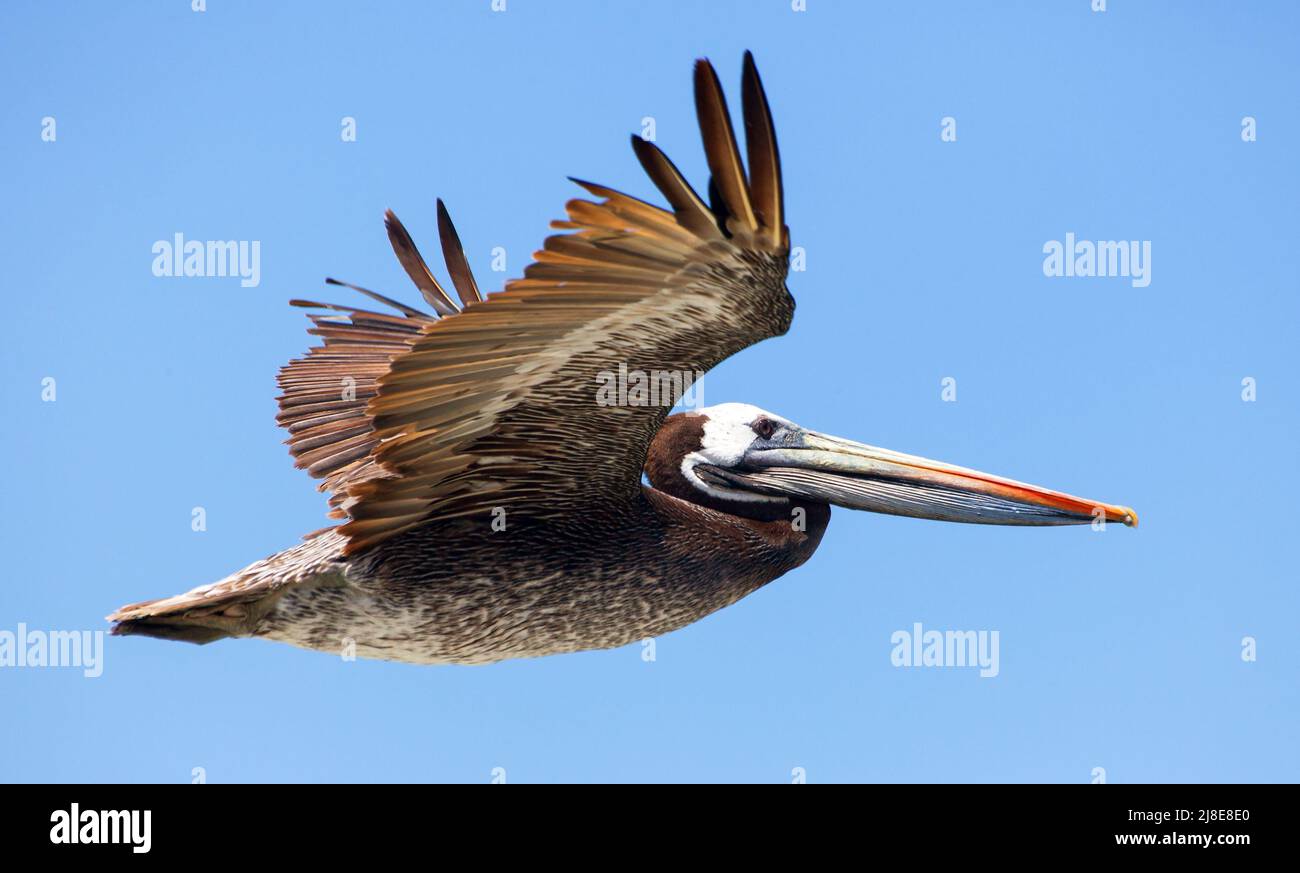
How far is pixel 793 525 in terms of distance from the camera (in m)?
8.11

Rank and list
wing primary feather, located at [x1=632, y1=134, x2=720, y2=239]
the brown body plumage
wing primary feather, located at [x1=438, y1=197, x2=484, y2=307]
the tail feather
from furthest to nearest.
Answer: wing primary feather, located at [x1=438, y1=197, x2=484, y2=307] < the tail feather < the brown body plumage < wing primary feather, located at [x1=632, y1=134, x2=720, y2=239]

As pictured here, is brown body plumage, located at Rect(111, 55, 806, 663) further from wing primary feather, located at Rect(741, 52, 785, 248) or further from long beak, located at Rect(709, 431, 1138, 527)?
long beak, located at Rect(709, 431, 1138, 527)

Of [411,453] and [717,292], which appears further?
[411,453]

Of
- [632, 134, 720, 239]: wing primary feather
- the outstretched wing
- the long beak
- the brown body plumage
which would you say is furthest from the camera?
the long beak

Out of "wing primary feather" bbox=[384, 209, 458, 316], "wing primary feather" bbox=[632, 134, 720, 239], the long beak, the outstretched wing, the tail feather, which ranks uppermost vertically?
"wing primary feather" bbox=[384, 209, 458, 316]

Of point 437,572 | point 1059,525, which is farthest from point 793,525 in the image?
point 437,572

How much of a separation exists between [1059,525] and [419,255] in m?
3.95

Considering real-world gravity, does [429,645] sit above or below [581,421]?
below

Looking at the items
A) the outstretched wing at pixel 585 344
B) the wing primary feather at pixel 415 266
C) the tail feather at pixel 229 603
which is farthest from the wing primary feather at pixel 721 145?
the wing primary feather at pixel 415 266

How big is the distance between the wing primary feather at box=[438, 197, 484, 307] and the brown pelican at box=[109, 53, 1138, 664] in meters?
0.01

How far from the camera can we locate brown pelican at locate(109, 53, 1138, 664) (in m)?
5.68

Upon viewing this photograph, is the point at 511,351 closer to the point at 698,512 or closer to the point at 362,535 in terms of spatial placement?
the point at 362,535
